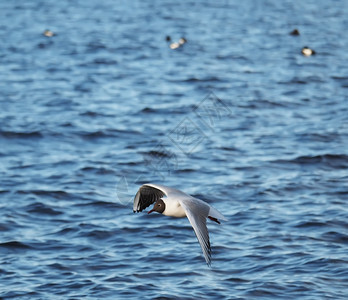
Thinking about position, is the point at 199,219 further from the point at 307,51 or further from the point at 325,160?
the point at 307,51

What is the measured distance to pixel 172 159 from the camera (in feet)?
53.5

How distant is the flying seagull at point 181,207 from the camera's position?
8.49 meters

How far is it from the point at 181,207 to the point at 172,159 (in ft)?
22.8

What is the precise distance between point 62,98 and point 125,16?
49.3ft

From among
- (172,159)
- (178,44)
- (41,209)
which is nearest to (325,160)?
(172,159)

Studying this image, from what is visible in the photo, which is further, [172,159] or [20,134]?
[20,134]

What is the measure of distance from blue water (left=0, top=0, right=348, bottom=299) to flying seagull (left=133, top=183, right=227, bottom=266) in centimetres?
121

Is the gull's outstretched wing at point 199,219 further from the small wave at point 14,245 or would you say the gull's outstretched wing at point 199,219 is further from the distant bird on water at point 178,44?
the distant bird on water at point 178,44

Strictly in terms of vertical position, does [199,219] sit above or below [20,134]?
above

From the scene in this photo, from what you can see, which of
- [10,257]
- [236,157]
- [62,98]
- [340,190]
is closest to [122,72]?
[62,98]

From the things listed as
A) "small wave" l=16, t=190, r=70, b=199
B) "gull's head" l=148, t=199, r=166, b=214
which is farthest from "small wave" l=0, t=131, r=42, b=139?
"gull's head" l=148, t=199, r=166, b=214

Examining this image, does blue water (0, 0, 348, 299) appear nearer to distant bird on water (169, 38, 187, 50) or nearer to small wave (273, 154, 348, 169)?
small wave (273, 154, 348, 169)

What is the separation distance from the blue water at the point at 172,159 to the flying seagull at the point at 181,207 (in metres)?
1.21

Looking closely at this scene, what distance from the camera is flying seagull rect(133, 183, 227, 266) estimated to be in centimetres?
849
